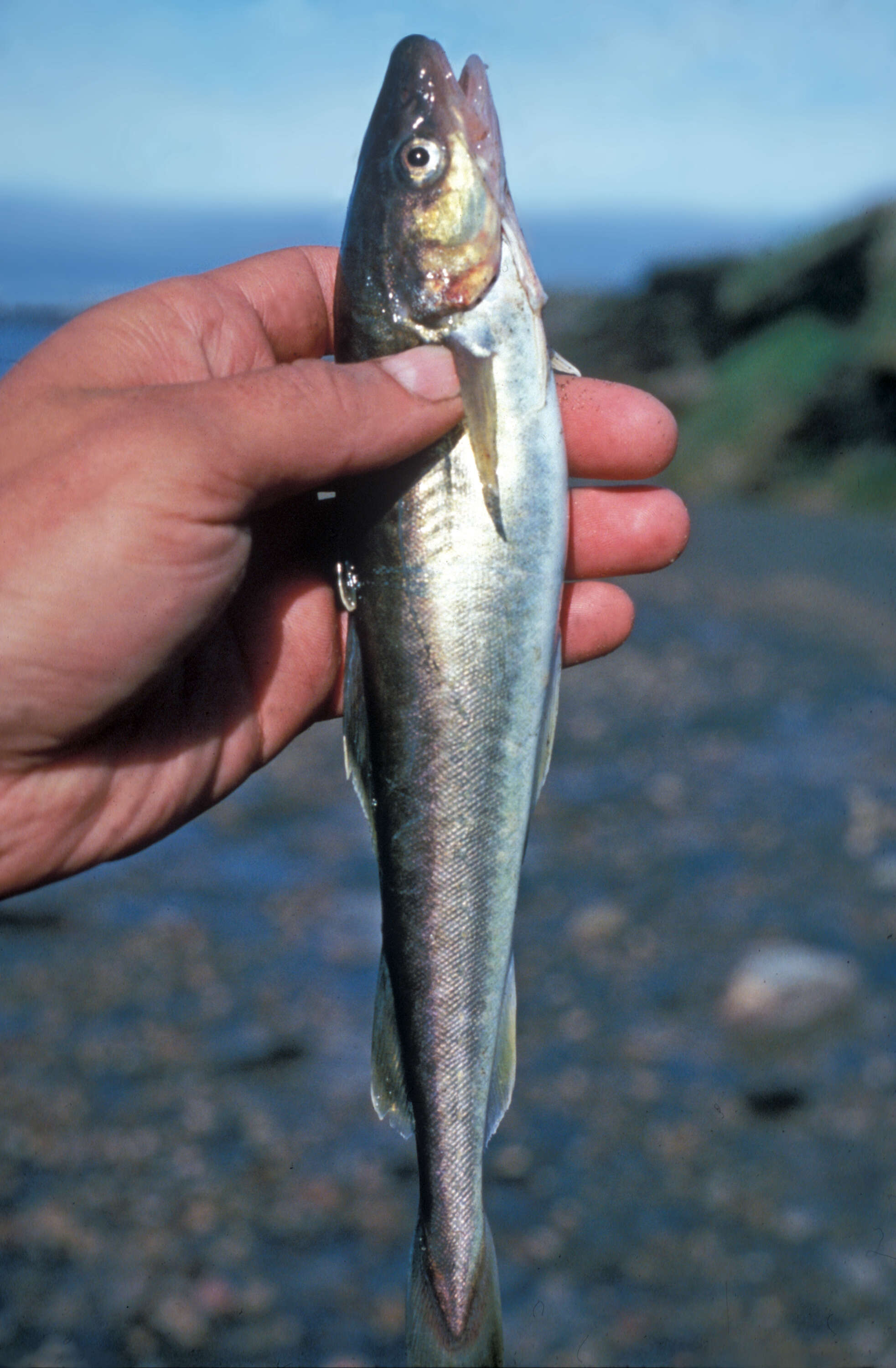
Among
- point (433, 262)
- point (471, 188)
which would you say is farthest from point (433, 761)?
point (471, 188)

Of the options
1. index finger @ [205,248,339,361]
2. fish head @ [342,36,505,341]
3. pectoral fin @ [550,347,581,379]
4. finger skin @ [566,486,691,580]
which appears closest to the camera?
fish head @ [342,36,505,341]

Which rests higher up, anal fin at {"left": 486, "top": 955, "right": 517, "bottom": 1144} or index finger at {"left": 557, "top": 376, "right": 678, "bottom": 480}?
index finger at {"left": 557, "top": 376, "right": 678, "bottom": 480}

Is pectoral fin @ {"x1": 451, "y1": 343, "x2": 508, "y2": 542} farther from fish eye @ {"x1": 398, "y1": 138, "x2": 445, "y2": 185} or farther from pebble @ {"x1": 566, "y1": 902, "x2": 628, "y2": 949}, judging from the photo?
pebble @ {"x1": 566, "y1": 902, "x2": 628, "y2": 949}

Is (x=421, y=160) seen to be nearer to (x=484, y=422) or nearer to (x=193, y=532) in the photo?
(x=484, y=422)

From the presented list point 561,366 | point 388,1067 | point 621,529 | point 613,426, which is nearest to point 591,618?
point 621,529

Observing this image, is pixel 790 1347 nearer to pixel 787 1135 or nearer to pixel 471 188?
pixel 787 1135

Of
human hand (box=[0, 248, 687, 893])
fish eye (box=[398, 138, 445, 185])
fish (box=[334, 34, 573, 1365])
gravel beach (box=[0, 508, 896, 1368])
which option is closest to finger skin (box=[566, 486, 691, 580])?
human hand (box=[0, 248, 687, 893])

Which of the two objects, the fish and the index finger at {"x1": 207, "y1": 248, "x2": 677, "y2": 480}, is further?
the index finger at {"x1": 207, "y1": 248, "x2": 677, "y2": 480}
